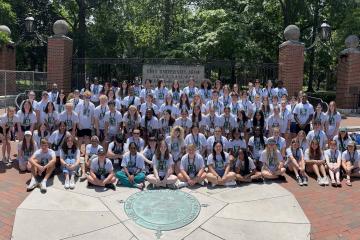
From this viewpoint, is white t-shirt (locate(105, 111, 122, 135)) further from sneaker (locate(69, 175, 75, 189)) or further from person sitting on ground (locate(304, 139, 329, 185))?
person sitting on ground (locate(304, 139, 329, 185))

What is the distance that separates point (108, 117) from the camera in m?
9.28

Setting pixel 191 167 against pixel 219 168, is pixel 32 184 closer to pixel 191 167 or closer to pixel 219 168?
pixel 191 167

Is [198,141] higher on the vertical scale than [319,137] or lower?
lower

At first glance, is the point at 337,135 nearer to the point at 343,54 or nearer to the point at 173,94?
the point at 173,94

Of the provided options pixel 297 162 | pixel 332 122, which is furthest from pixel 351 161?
pixel 332 122

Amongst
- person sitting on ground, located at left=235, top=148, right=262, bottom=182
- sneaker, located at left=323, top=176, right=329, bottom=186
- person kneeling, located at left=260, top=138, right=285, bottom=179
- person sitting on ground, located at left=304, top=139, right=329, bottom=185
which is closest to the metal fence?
person sitting on ground, located at left=235, top=148, right=262, bottom=182

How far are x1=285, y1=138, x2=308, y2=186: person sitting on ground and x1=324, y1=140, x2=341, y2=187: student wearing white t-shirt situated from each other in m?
0.52

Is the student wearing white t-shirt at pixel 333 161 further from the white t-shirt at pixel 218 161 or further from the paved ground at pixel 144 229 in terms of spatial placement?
the white t-shirt at pixel 218 161

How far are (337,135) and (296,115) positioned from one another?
3.76 ft

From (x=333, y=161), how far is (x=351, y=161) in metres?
0.38

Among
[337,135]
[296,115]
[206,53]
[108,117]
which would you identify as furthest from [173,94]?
[206,53]

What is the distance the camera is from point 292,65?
49.8 feet

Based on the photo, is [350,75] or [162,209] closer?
[162,209]

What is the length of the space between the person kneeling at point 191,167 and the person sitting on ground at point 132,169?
77 cm
